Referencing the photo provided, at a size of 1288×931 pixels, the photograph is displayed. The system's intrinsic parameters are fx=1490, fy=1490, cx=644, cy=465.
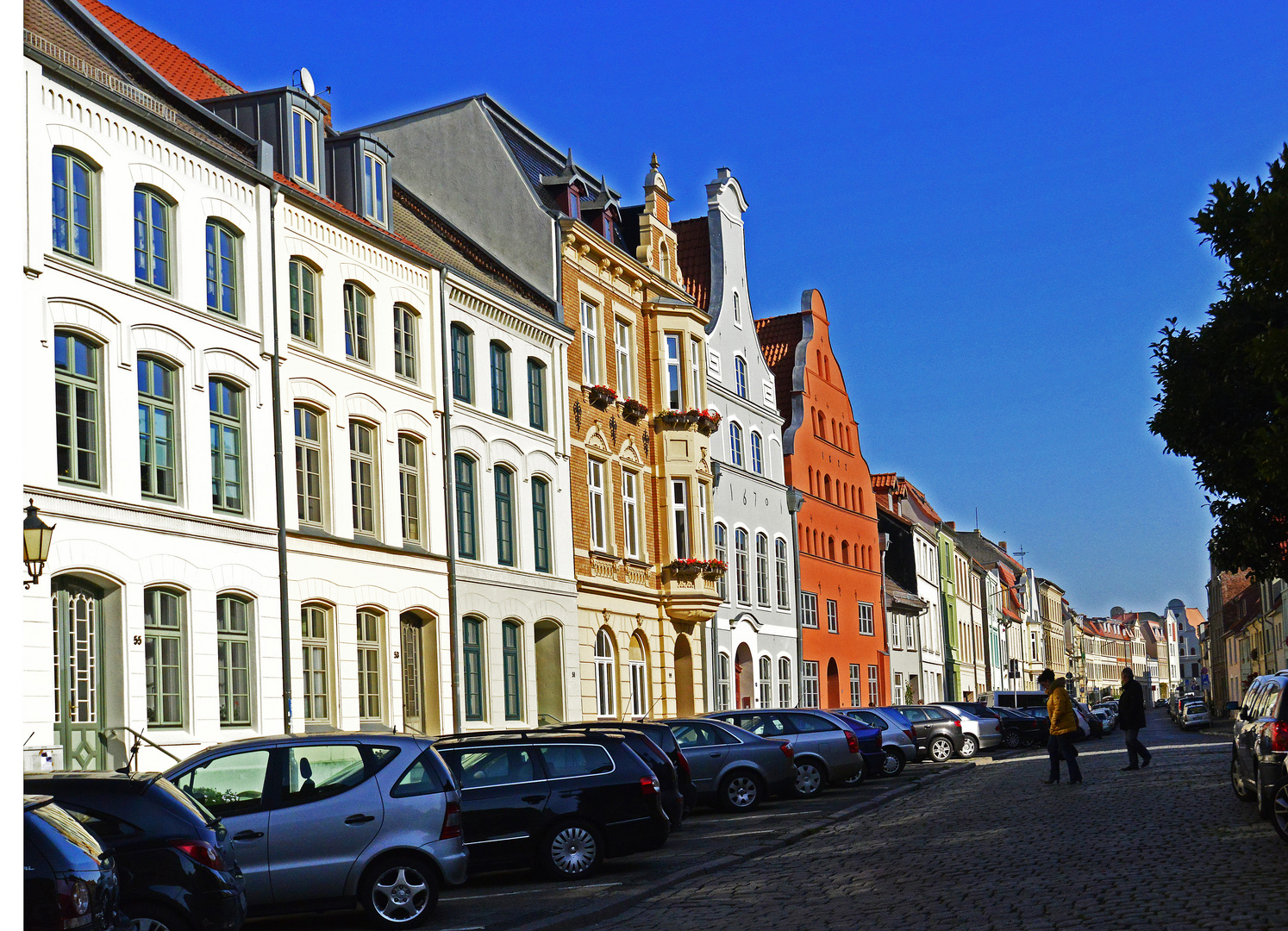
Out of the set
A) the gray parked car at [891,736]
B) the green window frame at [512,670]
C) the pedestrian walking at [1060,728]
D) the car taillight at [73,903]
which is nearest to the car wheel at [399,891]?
the car taillight at [73,903]

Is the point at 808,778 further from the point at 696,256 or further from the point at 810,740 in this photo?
the point at 696,256

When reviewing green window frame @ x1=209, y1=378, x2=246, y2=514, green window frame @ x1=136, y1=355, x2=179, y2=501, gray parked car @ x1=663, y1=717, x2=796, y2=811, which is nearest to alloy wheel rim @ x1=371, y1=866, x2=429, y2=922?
green window frame @ x1=136, y1=355, x2=179, y2=501

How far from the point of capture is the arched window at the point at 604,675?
34531 mm

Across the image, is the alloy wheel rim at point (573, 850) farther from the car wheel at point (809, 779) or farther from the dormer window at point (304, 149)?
the dormer window at point (304, 149)

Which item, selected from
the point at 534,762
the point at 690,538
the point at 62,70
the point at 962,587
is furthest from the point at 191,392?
the point at 962,587

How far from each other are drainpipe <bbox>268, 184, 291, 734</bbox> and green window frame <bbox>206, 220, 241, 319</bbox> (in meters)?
0.65

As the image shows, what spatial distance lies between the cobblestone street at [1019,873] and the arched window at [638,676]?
612 inches

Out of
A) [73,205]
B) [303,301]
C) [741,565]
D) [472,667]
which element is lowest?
[472,667]

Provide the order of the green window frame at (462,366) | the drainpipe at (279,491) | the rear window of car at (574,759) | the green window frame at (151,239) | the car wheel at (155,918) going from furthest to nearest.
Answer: the green window frame at (462,366) < the drainpipe at (279,491) < the green window frame at (151,239) < the rear window of car at (574,759) < the car wheel at (155,918)

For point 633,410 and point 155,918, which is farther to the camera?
point 633,410

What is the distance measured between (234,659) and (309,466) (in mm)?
3849

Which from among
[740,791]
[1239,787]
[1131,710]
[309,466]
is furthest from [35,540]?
[1131,710]

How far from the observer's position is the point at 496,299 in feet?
100

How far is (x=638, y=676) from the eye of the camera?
122ft
